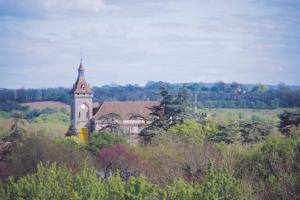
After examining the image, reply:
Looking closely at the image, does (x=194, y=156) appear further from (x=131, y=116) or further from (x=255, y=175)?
(x=131, y=116)

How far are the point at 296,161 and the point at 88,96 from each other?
40.3m

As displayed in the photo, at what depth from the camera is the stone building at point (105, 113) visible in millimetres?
48484

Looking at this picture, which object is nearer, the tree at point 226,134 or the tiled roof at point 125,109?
the tree at point 226,134

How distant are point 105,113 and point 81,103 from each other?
185 inches

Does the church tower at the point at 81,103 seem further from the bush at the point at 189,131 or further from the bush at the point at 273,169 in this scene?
the bush at the point at 273,169

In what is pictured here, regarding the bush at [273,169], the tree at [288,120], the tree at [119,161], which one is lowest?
the tree at [119,161]

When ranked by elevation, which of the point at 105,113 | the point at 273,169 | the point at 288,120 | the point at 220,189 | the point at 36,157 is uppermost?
the point at 288,120

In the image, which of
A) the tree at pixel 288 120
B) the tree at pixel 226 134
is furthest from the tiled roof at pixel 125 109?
the tree at pixel 288 120

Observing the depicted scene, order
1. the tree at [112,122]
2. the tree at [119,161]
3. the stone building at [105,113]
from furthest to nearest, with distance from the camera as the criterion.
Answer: the stone building at [105,113], the tree at [112,122], the tree at [119,161]

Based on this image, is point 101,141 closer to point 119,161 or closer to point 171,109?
point 119,161

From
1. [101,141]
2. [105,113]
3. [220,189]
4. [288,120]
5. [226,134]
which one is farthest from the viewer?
[105,113]

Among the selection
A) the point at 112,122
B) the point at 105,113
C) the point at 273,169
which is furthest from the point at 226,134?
the point at 105,113

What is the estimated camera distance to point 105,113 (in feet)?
179

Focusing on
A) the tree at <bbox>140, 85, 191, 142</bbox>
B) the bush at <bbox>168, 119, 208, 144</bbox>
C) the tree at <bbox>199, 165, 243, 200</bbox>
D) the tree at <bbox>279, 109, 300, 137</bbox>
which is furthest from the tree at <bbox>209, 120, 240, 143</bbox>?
the tree at <bbox>199, 165, 243, 200</bbox>
